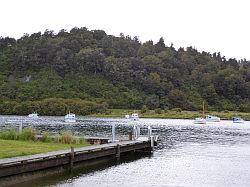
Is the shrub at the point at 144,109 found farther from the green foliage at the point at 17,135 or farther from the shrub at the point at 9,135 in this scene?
the shrub at the point at 9,135

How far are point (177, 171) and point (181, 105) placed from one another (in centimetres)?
16003

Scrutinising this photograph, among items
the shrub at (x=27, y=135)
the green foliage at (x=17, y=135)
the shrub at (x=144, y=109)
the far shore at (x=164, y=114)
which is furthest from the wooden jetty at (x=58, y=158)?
the shrub at (x=144, y=109)

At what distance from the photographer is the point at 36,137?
39.9 meters

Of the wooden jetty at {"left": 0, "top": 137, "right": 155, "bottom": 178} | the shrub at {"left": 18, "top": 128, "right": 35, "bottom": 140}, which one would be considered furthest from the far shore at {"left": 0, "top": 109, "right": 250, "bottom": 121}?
the wooden jetty at {"left": 0, "top": 137, "right": 155, "bottom": 178}

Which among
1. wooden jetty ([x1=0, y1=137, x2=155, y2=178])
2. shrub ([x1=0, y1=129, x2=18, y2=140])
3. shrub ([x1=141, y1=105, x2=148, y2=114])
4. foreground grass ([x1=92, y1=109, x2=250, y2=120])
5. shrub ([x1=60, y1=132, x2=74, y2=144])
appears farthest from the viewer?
shrub ([x1=141, y1=105, x2=148, y2=114])

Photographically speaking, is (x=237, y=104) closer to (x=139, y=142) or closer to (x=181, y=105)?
(x=181, y=105)

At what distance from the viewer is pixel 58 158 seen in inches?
1160

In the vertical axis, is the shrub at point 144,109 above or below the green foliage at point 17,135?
above

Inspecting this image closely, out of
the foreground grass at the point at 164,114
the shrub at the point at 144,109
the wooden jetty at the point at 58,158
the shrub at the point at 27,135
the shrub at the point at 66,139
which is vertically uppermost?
the shrub at the point at 144,109

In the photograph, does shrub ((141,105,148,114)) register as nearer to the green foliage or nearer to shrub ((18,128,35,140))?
the green foliage

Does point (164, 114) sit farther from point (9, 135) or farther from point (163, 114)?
point (9, 135)

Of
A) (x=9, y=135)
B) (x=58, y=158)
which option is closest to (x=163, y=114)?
(x=9, y=135)

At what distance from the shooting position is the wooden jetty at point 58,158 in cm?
2490

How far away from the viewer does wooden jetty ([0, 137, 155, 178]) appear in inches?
981
